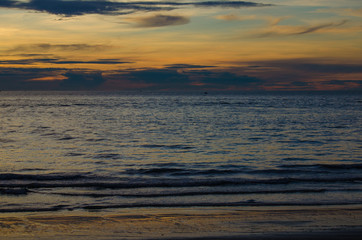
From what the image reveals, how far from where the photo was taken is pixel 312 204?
10.0 m

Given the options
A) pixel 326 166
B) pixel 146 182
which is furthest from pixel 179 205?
pixel 326 166

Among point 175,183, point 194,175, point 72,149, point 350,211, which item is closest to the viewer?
point 350,211

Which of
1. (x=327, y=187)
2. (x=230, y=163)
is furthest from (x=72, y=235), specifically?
(x=230, y=163)

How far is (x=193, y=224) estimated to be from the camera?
8.32m

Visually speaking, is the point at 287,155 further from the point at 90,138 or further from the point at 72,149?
the point at 90,138

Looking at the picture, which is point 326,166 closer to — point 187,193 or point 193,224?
point 187,193

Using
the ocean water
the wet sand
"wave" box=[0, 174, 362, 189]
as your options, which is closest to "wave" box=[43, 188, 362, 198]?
the ocean water

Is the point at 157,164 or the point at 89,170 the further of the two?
the point at 157,164

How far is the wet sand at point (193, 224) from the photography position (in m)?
7.59

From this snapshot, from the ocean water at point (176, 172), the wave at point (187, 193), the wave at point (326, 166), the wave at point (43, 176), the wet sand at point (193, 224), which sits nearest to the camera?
the wet sand at point (193, 224)

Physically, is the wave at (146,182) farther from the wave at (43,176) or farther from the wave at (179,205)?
the wave at (179,205)

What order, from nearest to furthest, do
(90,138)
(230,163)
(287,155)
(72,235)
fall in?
(72,235)
(230,163)
(287,155)
(90,138)

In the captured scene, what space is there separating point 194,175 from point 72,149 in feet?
32.2

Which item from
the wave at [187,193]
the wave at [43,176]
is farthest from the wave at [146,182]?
the wave at [187,193]
